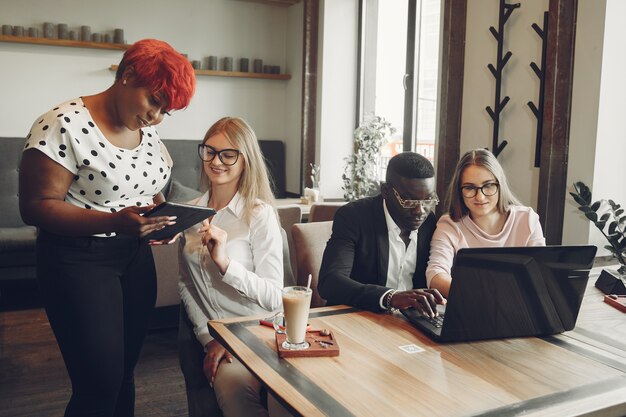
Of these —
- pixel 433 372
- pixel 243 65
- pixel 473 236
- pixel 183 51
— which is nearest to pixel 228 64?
pixel 243 65

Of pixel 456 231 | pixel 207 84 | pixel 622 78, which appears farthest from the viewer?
pixel 207 84

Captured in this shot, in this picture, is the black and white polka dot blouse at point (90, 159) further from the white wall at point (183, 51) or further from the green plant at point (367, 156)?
the white wall at point (183, 51)

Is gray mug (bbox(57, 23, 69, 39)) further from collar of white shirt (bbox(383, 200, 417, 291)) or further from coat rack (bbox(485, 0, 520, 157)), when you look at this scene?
collar of white shirt (bbox(383, 200, 417, 291))

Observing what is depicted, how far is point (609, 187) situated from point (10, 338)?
3325mm

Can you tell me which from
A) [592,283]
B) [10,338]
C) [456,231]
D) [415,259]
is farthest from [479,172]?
[10,338]

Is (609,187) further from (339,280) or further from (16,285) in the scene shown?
(16,285)

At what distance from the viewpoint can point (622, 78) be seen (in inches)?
105

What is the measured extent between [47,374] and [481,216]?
228cm

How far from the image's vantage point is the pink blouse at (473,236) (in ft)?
6.11

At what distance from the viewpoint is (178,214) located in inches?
61.6

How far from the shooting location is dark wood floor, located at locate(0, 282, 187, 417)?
2605 mm

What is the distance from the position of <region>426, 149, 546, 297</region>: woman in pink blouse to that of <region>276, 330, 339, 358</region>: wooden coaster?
0.62 m

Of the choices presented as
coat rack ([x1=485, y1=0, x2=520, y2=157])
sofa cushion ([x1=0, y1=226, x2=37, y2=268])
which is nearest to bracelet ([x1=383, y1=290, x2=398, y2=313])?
coat rack ([x1=485, y1=0, x2=520, y2=157])

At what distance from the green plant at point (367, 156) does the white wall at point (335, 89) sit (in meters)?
0.66
